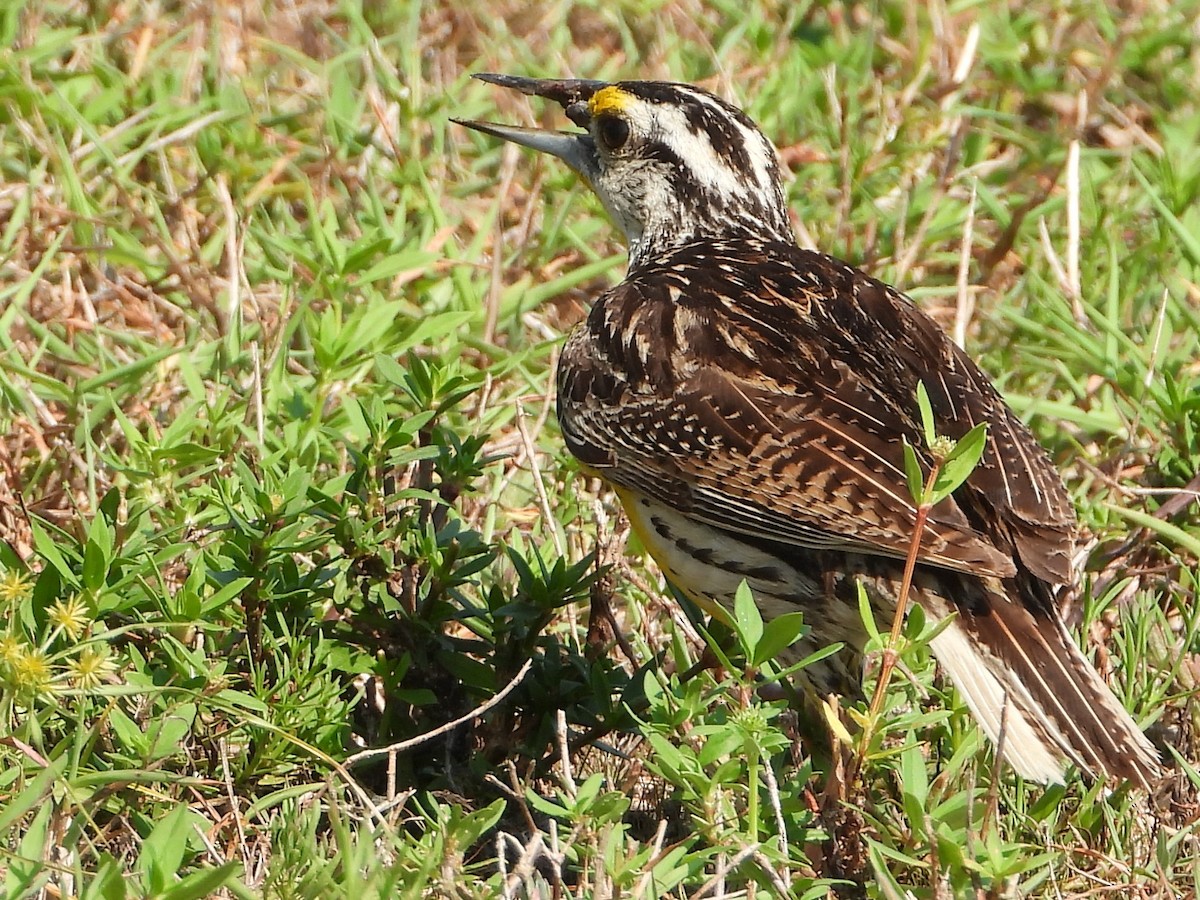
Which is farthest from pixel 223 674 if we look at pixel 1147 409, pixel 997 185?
pixel 997 185

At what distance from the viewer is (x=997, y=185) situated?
6.71m

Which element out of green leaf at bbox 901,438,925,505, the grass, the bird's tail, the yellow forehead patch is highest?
green leaf at bbox 901,438,925,505

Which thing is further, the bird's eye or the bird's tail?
the bird's eye

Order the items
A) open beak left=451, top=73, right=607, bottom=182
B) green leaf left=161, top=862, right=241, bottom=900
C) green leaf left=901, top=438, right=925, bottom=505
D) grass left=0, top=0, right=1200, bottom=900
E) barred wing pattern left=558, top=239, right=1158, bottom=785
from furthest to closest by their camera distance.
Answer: open beak left=451, top=73, right=607, bottom=182 → barred wing pattern left=558, top=239, right=1158, bottom=785 → grass left=0, top=0, right=1200, bottom=900 → green leaf left=901, top=438, right=925, bottom=505 → green leaf left=161, top=862, right=241, bottom=900

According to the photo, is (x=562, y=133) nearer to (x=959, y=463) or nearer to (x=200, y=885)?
(x=959, y=463)

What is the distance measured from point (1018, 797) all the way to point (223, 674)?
1.60m

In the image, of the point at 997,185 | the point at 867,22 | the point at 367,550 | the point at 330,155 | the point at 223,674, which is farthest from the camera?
the point at 867,22

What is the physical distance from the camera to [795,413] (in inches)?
159

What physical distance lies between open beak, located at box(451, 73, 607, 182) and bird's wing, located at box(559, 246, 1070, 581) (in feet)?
2.72

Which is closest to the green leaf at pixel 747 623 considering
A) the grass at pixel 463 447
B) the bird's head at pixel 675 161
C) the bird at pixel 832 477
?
the grass at pixel 463 447

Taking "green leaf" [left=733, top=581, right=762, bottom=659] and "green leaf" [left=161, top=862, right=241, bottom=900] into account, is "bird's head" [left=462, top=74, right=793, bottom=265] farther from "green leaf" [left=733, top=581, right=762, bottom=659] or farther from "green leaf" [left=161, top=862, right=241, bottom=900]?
"green leaf" [left=161, top=862, right=241, bottom=900]

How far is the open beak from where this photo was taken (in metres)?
5.41

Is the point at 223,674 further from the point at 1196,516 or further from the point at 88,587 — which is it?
the point at 1196,516

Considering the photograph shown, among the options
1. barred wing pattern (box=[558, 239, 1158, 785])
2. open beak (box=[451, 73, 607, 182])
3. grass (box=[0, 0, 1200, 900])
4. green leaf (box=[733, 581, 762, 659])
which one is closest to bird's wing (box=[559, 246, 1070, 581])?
barred wing pattern (box=[558, 239, 1158, 785])
